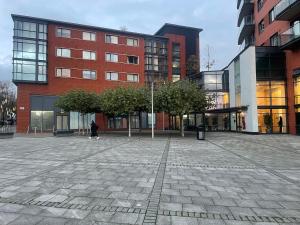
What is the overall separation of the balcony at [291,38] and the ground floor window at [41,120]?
3075 cm

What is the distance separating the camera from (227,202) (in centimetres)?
589

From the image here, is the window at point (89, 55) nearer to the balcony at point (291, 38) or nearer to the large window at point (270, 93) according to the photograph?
the large window at point (270, 93)

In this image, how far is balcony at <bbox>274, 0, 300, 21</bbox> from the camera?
2409 centimetres

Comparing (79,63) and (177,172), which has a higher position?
(79,63)

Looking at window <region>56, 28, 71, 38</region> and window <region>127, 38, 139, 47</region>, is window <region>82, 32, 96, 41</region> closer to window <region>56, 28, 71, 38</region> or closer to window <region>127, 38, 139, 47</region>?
window <region>56, 28, 71, 38</region>

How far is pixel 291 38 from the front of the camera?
85.9 feet

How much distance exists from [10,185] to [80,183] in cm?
174

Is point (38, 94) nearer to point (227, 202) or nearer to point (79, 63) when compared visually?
point (79, 63)

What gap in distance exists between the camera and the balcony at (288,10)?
24089 millimetres

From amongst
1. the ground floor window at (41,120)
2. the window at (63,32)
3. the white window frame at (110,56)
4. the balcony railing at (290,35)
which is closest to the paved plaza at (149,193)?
the balcony railing at (290,35)

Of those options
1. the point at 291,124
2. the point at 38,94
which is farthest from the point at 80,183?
the point at 38,94

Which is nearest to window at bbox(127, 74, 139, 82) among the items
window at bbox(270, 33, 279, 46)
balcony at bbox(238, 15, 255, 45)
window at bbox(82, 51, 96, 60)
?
window at bbox(82, 51, 96, 60)

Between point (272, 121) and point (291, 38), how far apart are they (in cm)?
836

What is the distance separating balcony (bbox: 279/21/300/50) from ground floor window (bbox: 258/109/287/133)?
6.44 meters
